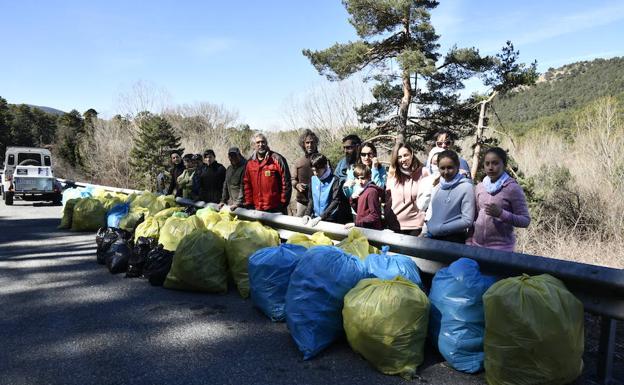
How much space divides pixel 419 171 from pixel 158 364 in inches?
123

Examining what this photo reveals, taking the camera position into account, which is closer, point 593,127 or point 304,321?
point 304,321

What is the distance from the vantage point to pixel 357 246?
3893 mm

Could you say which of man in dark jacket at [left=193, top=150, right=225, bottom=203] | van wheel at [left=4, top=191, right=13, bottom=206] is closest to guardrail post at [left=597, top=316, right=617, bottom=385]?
man in dark jacket at [left=193, top=150, right=225, bottom=203]

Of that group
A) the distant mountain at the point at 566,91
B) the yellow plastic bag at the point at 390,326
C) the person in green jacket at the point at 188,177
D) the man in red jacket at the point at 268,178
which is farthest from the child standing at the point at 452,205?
the distant mountain at the point at 566,91

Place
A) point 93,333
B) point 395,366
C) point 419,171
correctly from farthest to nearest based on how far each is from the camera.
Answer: point 419,171
point 93,333
point 395,366

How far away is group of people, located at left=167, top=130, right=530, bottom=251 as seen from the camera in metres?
3.59

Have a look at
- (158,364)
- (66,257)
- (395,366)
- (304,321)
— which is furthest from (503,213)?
(66,257)

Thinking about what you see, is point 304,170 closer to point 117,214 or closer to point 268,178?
point 268,178

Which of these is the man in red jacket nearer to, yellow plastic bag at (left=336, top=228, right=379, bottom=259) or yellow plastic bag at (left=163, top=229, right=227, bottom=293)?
yellow plastic bag at (left=163, top=229, right=227, bottom=293)

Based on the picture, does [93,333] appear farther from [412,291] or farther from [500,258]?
[500,258]

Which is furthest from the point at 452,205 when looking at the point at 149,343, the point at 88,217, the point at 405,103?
the point at 405,103

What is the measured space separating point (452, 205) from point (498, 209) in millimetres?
447

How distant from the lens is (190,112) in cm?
4781

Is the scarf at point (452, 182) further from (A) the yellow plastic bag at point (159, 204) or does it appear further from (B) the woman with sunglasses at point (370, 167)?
(A) the yellow plastic bag at point (159, 204)
